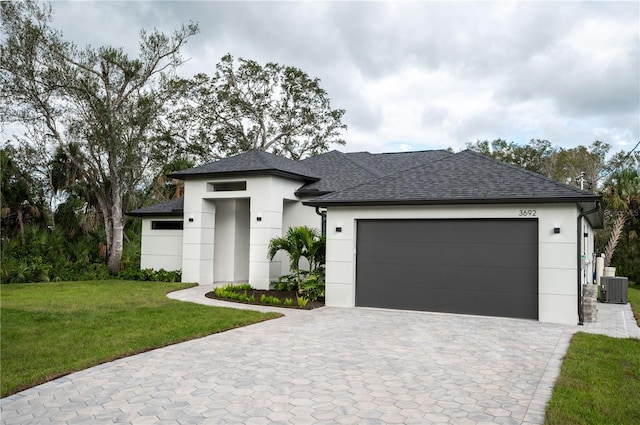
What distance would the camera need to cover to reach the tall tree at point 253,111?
31000 mm

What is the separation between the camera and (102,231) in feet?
76.3

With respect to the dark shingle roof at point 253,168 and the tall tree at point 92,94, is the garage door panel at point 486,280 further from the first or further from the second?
the tall tree at point 92,94

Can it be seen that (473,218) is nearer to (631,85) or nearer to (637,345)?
(637,345)

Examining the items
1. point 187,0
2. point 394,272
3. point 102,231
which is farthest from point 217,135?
point 394,272

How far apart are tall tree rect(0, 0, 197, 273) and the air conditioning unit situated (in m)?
18.8

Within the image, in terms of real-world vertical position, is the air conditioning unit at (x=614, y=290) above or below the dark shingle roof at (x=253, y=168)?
below

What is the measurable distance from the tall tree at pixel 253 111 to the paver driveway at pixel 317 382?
23880mm

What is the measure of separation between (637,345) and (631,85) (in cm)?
931

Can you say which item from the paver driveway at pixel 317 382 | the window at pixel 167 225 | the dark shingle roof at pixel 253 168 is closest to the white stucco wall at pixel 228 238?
the dark shingle roof at pixel 253 168

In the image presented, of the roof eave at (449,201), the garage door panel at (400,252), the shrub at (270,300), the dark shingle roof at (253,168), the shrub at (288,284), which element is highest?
the dark shingle roof at (253,168)

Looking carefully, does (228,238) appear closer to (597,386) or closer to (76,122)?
(76,122)

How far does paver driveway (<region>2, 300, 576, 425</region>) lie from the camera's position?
474cm

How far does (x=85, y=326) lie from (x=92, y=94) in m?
14.3

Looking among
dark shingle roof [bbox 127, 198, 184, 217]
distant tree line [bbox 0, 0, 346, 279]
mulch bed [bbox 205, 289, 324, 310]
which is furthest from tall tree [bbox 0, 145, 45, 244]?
mulch bed [bbox 205, 289, 324, 310]
